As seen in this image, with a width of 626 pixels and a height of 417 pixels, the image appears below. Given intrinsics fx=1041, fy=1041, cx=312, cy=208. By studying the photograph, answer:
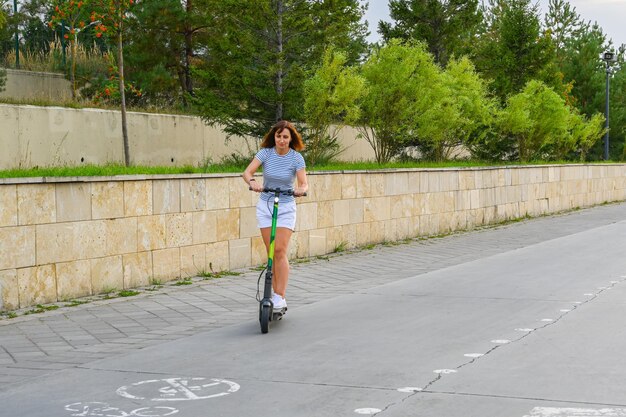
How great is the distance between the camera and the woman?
9.20m

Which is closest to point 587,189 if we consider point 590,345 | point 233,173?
point 233,173

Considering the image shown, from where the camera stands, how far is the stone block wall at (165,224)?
33.9 feet

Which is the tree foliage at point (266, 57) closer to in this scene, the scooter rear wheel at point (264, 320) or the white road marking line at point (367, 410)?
the scooter rear wheel at point (264, 320)

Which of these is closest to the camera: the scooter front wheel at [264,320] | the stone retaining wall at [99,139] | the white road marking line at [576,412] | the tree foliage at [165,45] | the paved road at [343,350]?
the white road marking line at [576,412]

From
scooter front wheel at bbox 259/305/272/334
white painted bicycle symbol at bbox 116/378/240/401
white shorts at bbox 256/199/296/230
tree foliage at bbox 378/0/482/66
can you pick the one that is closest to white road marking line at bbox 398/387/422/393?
white painted bicycle symbol at bbox 116/378/240/401

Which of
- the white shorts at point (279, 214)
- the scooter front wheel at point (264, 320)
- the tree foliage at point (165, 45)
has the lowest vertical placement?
the scooter front wheel at point (264, 320)

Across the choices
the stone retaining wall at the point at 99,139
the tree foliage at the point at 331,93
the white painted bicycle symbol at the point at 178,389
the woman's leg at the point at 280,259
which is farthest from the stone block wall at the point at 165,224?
the stone retaining wall at the point at 99,139

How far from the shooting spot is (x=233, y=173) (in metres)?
13.8

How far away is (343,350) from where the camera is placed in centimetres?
778

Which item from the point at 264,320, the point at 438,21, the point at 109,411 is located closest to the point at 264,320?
the point at 264,320

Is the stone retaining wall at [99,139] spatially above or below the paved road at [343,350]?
above

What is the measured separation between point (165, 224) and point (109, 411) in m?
6.53

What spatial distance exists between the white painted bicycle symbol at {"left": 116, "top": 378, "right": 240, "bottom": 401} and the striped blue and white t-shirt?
281 cm

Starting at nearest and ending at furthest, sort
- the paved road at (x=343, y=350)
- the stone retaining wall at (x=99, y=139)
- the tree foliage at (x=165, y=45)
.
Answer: the paved road at (x=343, y=350), the stone retaining wall at (x=99, y=139), the tree foliage at (x=165, y=45)
